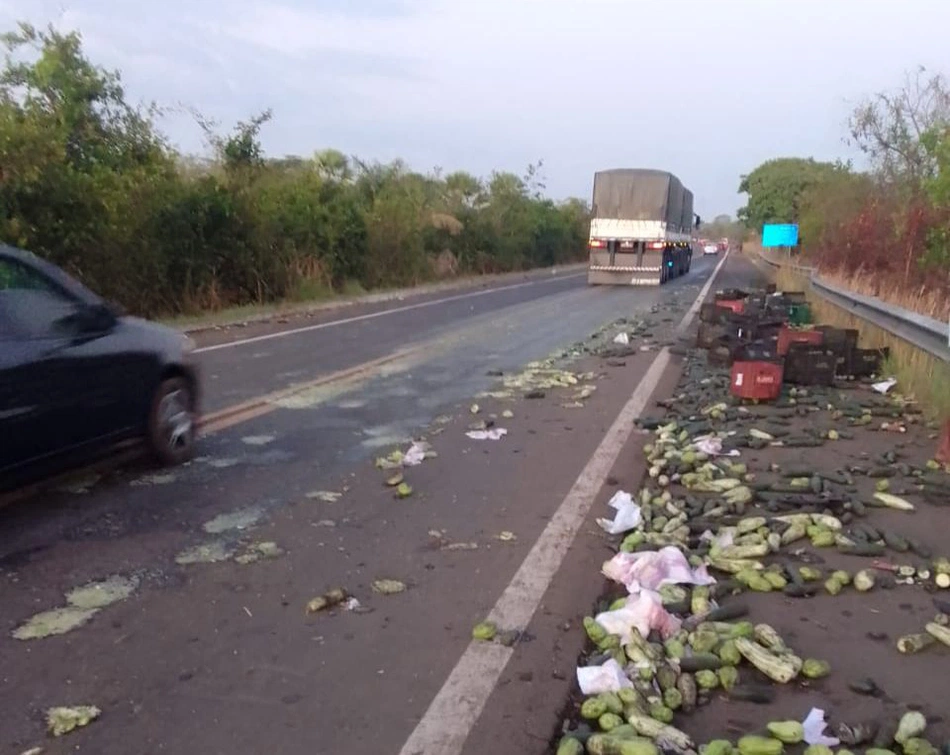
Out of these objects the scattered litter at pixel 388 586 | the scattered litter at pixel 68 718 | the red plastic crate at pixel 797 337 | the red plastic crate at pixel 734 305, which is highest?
the red plastic crate at pixel 797 337

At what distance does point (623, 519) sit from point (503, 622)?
1.70 m

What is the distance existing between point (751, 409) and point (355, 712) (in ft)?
21.9

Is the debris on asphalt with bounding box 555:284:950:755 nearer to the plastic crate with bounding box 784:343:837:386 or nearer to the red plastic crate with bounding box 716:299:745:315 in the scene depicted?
the plastic crate with bounding box 784:343:837:386

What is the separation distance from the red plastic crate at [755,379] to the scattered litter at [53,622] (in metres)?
6.82

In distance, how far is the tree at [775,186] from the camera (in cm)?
7775

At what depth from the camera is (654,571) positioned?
5086 millimetres

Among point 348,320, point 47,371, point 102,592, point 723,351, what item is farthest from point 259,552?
point 348,320

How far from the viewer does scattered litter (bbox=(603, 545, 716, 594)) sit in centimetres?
502

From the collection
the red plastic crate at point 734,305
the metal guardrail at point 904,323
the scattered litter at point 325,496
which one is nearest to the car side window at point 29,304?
the scattered litter at point 325,496

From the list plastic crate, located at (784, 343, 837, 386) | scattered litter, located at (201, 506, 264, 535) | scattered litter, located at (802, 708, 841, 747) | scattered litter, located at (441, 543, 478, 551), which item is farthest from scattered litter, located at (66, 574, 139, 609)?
plastic crate, located at (784, 343, 837, 386)

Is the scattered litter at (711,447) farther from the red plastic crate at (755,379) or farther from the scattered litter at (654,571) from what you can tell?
the scattered litter at (654,571)

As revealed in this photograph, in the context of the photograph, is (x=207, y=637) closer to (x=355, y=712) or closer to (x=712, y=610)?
(x=355, y=712)

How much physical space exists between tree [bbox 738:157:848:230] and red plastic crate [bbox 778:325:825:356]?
6100cm

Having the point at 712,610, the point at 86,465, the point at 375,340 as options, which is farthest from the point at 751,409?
the point at 375,340
